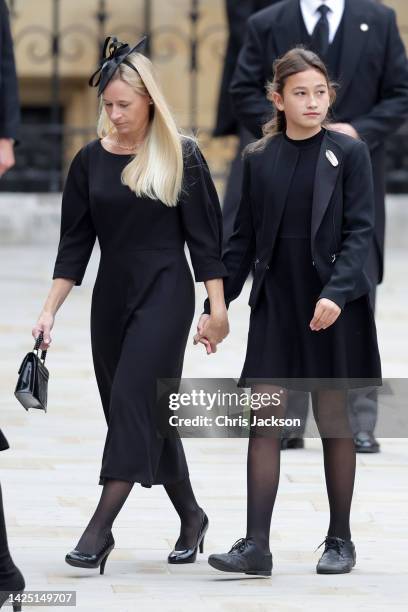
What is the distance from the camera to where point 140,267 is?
16.5ft

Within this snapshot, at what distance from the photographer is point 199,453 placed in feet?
21.9

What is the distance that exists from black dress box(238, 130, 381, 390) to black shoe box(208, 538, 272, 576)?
0.47 meters

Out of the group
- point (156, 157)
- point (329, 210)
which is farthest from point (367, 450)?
point (156, 157)

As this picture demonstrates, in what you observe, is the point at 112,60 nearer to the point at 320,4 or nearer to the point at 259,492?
the point at 259,492

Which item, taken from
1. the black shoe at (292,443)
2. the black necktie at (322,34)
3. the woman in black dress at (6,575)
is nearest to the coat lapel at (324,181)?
the woman in black dress at (6,575)

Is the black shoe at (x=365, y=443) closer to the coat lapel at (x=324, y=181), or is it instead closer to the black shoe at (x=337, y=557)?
the black shoe at (x=337, y=557)

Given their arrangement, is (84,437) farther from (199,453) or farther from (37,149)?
(37,149)

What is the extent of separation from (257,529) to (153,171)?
1.04m

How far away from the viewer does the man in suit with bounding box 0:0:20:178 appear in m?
7.46

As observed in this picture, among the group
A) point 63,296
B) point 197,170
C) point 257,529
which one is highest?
point 197,170

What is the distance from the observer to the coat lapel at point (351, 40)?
6.63 meters

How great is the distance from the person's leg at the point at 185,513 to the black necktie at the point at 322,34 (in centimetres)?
216

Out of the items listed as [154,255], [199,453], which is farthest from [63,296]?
[199,453]

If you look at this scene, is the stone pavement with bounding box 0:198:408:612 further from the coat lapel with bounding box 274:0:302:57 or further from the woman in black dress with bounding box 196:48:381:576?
the coat lapel with bounding box 274:0:302:57
